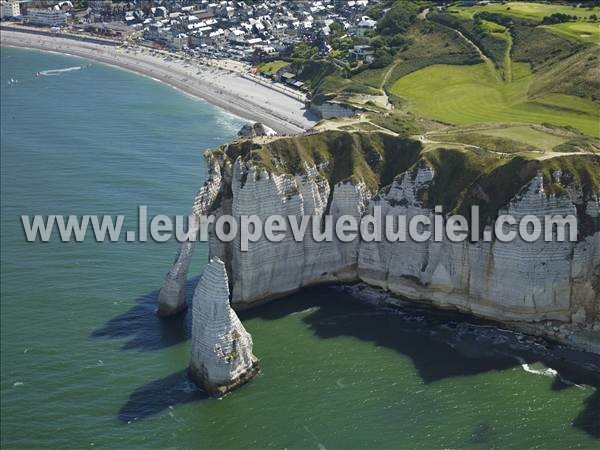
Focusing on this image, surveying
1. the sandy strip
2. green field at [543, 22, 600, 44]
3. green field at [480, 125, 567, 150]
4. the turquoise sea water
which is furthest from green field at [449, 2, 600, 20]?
the turquoise sea water

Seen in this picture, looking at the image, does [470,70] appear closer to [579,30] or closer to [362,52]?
[579,30]

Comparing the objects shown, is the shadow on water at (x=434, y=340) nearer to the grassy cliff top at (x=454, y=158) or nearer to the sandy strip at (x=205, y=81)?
the grassy cliff top at (x=454, y=158)

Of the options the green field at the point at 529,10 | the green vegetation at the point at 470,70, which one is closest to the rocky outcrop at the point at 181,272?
the green vegetation at the point at 470,70

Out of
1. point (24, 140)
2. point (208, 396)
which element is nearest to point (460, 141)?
point (208, 396)

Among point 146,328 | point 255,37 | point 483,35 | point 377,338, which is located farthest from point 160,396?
point 255,37

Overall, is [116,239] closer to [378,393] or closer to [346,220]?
[346,220]

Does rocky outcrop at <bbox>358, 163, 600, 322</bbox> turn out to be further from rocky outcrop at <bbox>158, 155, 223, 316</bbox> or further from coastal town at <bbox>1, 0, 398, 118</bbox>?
coastal town at <bbox>1, 0, 398, 118</bbox>
